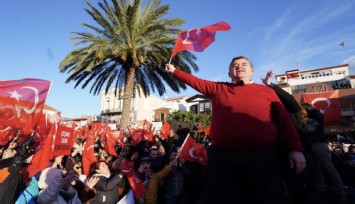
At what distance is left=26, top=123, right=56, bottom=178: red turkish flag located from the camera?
→ 136 inches

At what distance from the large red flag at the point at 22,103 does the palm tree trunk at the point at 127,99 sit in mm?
10648

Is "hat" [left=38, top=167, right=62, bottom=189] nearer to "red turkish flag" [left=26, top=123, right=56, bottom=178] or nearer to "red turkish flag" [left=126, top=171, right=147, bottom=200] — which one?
"red turkish flag" [left=26, top=123, right=56, bottom=178]

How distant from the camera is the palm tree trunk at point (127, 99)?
15039 millimetres

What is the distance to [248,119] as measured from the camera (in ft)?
7.50

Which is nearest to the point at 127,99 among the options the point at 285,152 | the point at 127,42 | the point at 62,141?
the point at 127,42

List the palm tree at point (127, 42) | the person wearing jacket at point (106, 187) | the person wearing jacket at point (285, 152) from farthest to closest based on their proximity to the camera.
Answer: the palm tree at point (127, 42), the person wearing jacket at point (106, 187), the person wearing jacket at point (285, 152)

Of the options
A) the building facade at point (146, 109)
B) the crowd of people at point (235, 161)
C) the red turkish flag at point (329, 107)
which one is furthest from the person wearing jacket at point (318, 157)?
the building facade at point (146, 109)

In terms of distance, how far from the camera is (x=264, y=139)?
229 centimetres

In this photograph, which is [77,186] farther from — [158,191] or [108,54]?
[108,54]

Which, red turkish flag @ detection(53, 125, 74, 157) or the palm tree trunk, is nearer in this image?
red turkish flag @ detection(53, 125, 74, 157)

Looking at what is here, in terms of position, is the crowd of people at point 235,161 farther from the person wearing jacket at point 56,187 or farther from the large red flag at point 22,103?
the large red flag at point 22,103

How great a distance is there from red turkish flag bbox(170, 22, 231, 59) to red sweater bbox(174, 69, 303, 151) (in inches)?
46.0

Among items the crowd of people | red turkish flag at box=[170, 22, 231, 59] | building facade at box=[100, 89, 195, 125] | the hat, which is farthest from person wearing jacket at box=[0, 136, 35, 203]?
building facade at box=[100, 89, 195, 125]

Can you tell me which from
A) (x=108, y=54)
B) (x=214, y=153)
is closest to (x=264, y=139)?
(x=214, y=153)
